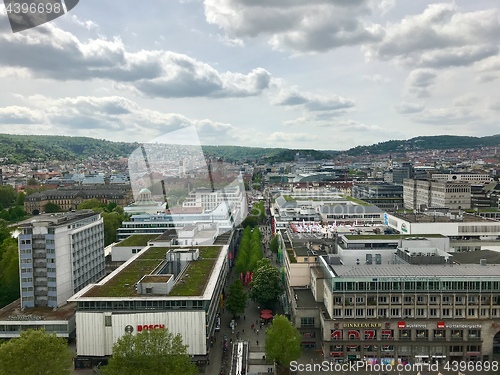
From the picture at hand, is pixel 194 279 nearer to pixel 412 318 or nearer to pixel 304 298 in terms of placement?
pixel 304 298

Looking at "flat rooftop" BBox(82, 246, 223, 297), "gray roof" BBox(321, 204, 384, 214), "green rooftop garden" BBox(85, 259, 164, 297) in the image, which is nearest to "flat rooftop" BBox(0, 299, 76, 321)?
"flat rooftop" BBox(82, 246, 223, 297)

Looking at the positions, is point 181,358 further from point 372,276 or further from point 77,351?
point 372,276

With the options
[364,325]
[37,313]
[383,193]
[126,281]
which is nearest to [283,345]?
[364,325]

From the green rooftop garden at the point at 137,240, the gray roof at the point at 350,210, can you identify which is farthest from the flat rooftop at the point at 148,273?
the gray roof at the point at 350,210

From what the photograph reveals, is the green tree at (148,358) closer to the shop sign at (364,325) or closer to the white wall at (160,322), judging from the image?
the white wall at (160,322)

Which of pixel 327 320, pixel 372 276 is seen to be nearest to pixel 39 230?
pixel 327 320
